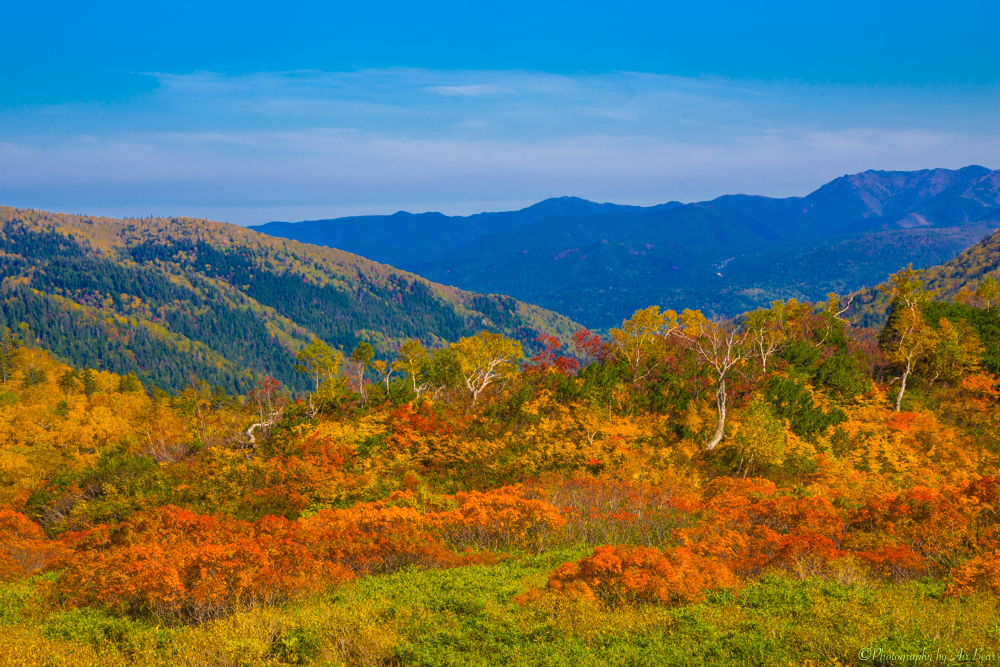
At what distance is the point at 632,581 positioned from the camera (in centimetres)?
2100

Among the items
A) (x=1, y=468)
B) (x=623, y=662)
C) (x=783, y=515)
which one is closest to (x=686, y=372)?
(x=783, y=515)

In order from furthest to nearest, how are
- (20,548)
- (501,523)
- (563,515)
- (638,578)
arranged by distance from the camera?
(20,548)
(563,515)
(501,523)
(638,578)

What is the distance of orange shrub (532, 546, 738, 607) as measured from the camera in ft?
69.2

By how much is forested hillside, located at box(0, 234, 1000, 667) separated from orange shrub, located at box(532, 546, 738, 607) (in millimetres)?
109

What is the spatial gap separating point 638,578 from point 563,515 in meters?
11.2

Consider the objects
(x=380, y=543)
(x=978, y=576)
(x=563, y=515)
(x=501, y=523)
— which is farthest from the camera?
(x=563, y=515)

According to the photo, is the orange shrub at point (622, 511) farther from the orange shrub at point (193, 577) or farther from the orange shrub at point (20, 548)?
the orange shrub at point (20, 548)

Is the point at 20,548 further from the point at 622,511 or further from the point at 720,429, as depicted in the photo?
the point at 720,429

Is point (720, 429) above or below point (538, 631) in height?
above

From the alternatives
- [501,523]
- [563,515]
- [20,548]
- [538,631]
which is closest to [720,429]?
[563,515]

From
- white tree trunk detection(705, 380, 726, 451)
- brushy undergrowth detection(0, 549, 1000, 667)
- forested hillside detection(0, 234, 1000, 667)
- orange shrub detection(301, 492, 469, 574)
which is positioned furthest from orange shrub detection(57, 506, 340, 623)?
white tree trunk detection(705, 380, 726, 451)

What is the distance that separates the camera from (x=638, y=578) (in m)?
21.3

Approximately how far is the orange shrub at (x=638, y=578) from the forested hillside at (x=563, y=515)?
0.36 feet

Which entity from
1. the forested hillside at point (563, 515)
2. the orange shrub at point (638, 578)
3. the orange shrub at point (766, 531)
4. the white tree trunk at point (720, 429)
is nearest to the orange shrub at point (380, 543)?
the forested hillside at point (563, 515)
